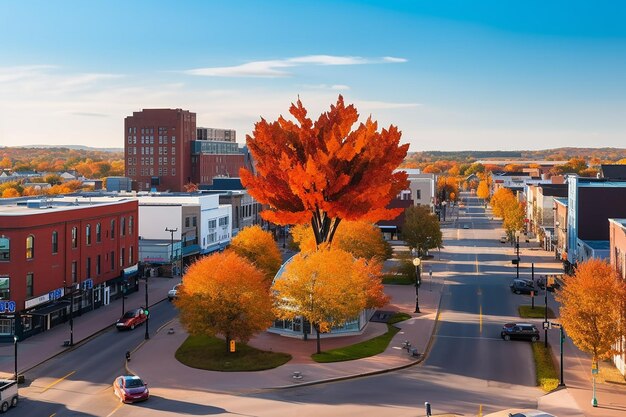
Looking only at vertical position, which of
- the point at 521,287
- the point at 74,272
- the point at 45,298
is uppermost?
the point at 74,272

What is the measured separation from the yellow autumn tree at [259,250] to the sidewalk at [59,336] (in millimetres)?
9679


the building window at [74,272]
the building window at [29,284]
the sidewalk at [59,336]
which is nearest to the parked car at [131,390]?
the sidewalk at [59,336]

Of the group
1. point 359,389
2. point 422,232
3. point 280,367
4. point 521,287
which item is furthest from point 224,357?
point 422,232

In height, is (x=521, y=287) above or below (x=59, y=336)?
above

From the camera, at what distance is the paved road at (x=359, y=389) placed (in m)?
35.9

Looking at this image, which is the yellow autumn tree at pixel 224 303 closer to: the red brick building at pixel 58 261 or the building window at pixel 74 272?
the red brick building at pixel 58 261

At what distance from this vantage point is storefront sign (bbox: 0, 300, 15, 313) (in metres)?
52.2

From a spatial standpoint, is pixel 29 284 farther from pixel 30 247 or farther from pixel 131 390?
pixel 131 390

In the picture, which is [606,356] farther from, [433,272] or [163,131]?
[163,131]

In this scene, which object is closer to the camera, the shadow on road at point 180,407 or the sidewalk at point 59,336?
the shadow on road at point 180,407

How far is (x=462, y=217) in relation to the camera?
18112cm

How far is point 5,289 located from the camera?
53125 mm

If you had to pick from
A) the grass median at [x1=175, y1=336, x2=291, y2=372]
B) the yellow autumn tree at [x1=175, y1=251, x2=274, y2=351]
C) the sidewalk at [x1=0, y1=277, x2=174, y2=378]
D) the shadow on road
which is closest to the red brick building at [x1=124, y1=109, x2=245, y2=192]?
the sidewalk at [x1=0, y1=277, x2=174, y2=378]

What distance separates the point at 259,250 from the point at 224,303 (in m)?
28.4
